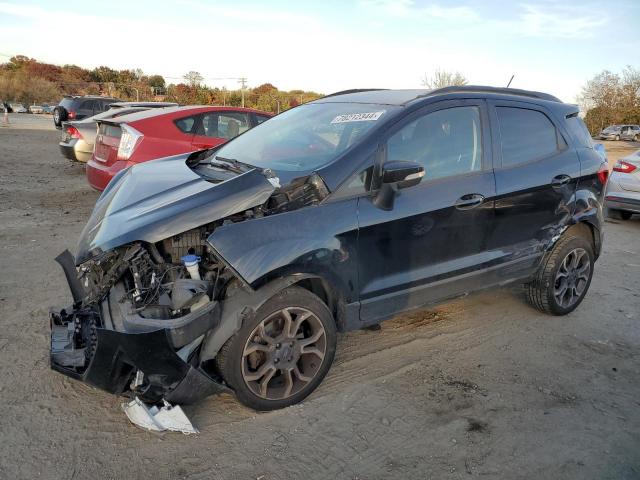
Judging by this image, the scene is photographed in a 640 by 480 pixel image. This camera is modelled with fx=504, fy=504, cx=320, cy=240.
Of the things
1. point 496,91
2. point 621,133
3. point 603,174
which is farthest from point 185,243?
point 621,133

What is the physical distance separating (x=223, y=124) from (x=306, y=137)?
4.45 meters

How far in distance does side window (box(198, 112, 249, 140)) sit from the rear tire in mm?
6976

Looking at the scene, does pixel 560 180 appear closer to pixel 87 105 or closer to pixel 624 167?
pixel 624 167

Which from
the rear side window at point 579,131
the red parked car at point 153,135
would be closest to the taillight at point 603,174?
the rear side window at point 579,131

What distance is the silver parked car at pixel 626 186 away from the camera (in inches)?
336

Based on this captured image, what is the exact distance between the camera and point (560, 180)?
13.7 ft

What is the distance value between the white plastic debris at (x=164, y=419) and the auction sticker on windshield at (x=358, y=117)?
2.20 m

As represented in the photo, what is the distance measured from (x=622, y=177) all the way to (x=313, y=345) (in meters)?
7.93

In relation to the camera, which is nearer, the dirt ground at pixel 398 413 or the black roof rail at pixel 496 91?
the dirt ground at pixel 398 413

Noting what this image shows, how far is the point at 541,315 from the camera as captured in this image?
4.68 meters

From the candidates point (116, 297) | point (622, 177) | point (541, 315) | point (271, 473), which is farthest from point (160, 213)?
point (622, 177)

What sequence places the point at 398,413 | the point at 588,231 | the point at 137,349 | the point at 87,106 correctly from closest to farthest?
the point at 137,349, the point at 398,413, the point at 588,231, the point at 87,106

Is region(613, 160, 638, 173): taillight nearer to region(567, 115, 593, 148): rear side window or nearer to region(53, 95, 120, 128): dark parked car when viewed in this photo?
region(567, 115, 593, 148): rear side window

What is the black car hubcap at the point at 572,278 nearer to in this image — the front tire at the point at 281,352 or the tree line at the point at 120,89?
the front tire at the point at 281,352
